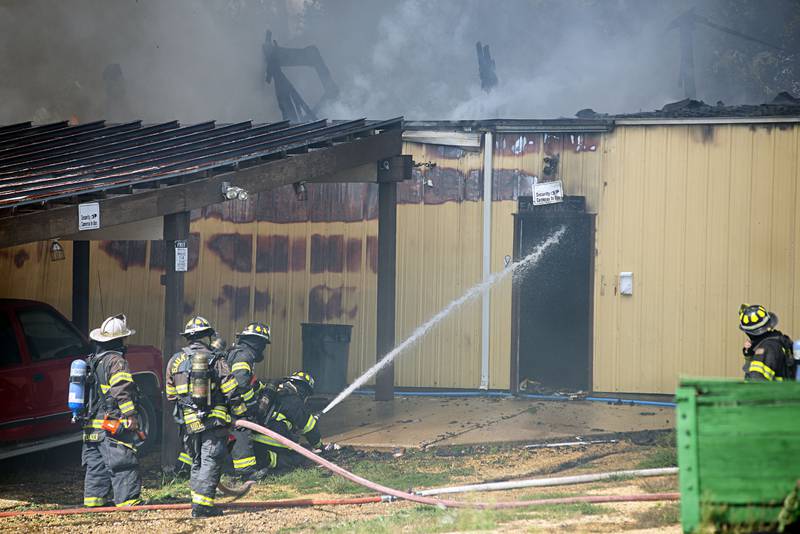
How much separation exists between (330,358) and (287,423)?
372cm

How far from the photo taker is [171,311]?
332 inches

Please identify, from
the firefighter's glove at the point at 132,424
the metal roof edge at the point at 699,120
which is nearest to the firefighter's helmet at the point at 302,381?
the firefighter's glove at the point at 132,424

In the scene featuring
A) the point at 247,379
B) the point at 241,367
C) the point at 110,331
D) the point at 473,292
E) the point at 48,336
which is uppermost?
the point at 473,292

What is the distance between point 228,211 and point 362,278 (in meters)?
2.44

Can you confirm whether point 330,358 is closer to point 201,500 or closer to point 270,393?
point 270,393

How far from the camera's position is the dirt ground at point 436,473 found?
21.0ft

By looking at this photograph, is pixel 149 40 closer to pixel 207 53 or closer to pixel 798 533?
pixel 207 53

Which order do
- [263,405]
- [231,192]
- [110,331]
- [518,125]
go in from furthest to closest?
[518,125], [263,405], [231,192], [110,331]

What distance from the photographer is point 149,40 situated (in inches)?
1197

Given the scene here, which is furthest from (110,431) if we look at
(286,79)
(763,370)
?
(286,79)

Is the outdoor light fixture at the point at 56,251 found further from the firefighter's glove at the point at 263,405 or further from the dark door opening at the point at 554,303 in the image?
the dark door opening at the point at 554,303

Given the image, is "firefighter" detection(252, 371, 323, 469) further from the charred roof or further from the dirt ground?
the charred roof

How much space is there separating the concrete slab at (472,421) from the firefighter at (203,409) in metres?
2.39

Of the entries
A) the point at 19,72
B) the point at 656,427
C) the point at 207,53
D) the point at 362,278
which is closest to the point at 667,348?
the point at 656,427
